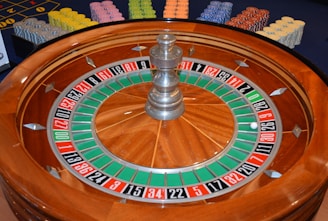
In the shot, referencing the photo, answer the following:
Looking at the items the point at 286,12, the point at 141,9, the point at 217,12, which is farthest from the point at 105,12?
the point at 286,12

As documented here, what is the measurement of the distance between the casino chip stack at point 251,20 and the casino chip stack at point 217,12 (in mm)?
125

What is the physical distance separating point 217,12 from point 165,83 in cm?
286

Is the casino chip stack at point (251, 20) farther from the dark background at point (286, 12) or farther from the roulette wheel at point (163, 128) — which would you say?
the roulette wheel at point (163, 128)

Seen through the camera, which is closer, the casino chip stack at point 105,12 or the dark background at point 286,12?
the dark background at point 286,12

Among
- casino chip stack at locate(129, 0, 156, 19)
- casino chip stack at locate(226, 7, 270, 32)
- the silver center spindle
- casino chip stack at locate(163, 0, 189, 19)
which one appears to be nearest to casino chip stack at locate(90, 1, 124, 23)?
casino chip stack at locate(129, 0, 156, 19)

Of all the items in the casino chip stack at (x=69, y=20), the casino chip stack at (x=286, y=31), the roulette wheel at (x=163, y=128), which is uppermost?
the roulette wheel at (x=163, y=128)

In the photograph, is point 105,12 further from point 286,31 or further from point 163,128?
point 163,128

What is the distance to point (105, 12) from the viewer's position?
4.19 meters

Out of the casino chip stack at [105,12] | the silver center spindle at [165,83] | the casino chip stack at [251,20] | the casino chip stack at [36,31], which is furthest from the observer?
the casino chip stack at [105,12]

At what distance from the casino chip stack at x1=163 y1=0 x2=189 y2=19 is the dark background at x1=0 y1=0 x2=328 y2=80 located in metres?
0.14

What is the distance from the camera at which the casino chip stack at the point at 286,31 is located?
3.77 metres

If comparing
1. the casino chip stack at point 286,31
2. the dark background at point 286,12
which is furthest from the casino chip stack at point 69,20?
the casino chip stack at point 286,31

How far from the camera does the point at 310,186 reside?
1.17 m

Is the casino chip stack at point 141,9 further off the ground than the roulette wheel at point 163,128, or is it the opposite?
the roulette wheel at point 163,128
